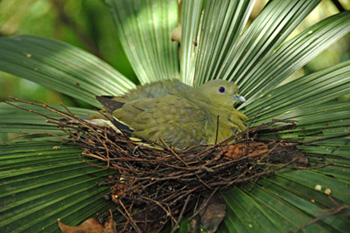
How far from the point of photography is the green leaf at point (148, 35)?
2.74 metres

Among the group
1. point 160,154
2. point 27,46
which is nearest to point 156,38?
point 27,46

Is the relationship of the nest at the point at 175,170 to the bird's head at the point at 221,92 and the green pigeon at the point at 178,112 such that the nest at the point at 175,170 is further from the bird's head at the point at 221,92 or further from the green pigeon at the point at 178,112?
the bird's head at the point at 221,92

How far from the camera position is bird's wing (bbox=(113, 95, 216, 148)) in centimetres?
195

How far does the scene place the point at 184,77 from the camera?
2.71 meters

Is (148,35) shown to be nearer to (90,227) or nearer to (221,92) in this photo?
(221,92)

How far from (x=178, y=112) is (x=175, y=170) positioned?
1.31ft

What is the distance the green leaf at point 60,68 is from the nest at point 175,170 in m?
0.78

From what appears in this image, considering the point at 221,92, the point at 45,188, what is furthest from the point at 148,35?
the point at 45,188

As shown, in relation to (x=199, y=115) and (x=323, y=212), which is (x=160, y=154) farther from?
(x=323, y=212)

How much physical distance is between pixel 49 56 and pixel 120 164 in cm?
129

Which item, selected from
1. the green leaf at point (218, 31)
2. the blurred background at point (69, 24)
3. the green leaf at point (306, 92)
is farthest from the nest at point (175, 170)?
the blurred background at point (69, 24)

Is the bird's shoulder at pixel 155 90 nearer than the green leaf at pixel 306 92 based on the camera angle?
No

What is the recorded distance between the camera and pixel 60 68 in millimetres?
2670

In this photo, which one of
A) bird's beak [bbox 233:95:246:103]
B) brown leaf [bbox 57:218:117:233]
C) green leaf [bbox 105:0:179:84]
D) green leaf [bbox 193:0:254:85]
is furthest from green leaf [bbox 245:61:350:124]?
brown leaf [bbox 57:218:117:233]
